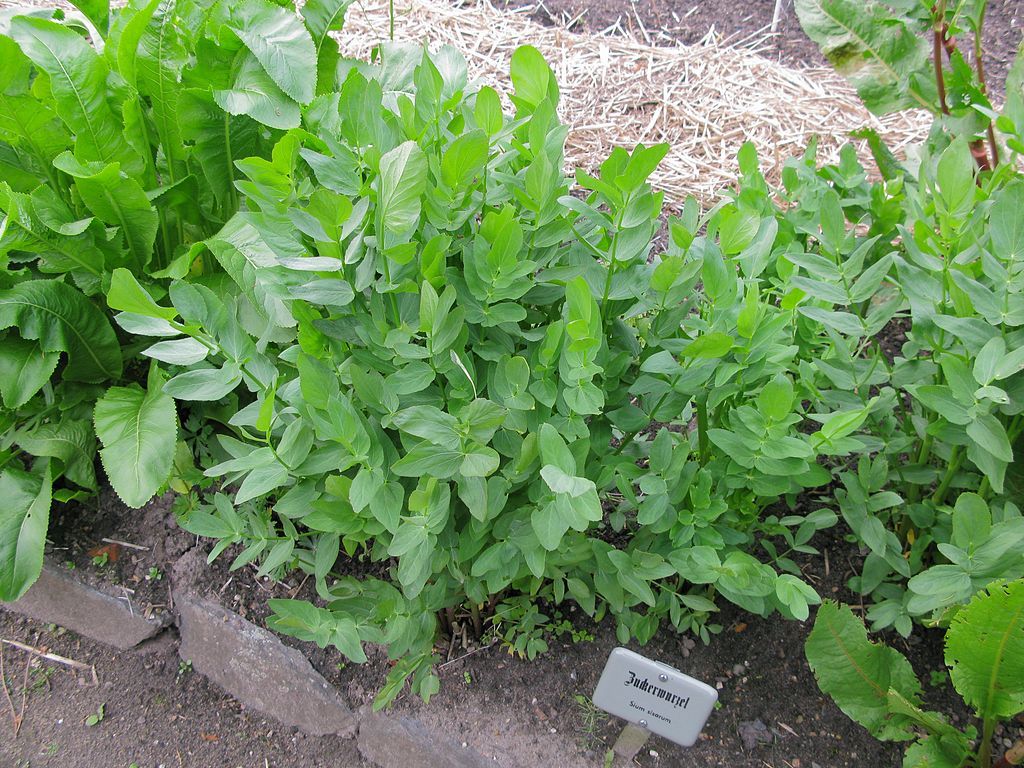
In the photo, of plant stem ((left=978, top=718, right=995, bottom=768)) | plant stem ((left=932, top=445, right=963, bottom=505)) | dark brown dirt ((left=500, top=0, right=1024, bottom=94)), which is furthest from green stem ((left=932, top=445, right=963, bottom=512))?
dark brown dirt ((left=500, top=0, right=1024, bottom=94))

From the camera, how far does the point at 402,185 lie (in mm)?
1040

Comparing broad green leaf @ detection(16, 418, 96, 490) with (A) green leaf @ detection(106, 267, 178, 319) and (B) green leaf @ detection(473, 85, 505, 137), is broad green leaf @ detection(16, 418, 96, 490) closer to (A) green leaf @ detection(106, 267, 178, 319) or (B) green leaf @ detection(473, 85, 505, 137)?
(A) green leaf @ detection(106, 267, 178, 319)

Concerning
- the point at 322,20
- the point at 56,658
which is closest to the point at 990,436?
the point at 322,20

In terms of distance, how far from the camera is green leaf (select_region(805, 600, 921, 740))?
1.41 m

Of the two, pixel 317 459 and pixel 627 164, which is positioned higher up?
pixel 627 164

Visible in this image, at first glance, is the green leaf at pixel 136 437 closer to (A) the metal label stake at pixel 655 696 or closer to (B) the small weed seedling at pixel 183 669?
(B) the small weed seedling at pixel 183 669

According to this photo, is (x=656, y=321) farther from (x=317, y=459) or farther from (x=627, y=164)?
(x=317, y=459)

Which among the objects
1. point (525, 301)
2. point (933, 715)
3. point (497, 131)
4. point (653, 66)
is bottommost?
point (933, 715)

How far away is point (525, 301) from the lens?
135cm

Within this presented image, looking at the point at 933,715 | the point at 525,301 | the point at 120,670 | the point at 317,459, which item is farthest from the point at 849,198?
the point at 120,670

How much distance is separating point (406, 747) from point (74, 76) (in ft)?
5.20

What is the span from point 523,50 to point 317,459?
0.66 meters

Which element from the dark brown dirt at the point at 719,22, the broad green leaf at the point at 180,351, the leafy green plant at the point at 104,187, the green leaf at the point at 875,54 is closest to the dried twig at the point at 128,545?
the leafy green plant at the point at 104,187

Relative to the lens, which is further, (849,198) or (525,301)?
(849,198)
